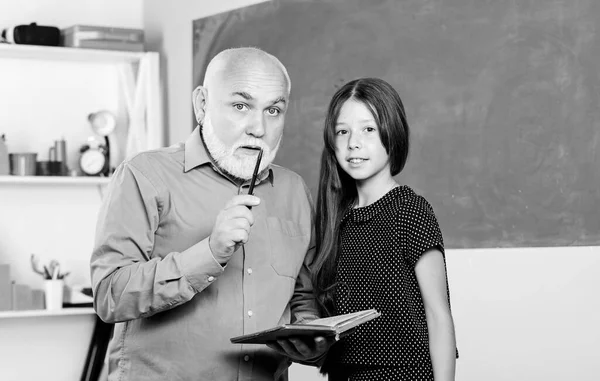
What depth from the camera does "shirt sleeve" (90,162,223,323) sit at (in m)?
1.85

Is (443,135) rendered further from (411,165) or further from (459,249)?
(459,249)

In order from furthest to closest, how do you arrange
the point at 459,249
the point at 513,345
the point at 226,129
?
the point at 459,249 < the point at 513,345 < the point at 226,129

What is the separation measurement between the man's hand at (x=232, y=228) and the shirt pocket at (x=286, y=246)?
279mm

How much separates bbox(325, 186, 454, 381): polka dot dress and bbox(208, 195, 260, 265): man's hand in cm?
43

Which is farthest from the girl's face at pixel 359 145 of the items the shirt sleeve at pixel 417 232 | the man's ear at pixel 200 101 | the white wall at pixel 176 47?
the white wall at pixel 176 47

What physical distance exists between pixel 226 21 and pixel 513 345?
2073 mm

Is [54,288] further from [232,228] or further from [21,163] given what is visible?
[232,228]

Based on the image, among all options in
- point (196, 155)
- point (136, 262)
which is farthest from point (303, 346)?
point (196, 155)

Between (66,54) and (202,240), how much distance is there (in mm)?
2732

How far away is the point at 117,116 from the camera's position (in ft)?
15.5

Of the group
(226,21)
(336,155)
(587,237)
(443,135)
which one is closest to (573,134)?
(587,237)

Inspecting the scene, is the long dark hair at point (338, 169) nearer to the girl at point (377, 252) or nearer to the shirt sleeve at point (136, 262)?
the girl at point (377, 252)

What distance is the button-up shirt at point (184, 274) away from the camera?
188 cm

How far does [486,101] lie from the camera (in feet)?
9.78
